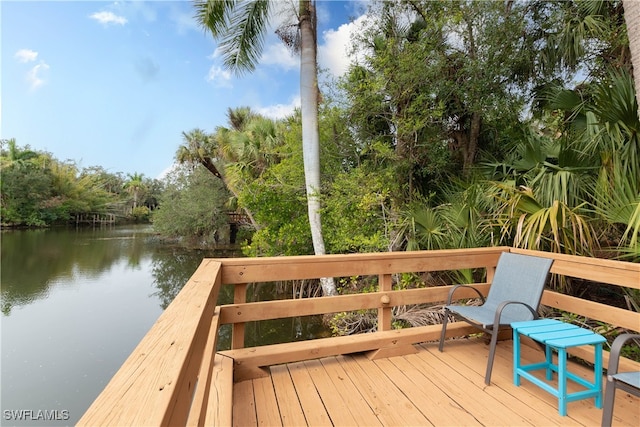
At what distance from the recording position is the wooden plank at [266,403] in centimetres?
159

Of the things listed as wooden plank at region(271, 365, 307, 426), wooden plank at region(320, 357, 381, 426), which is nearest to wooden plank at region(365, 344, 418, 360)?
wooden plank at region(320, 357, 381, 426)

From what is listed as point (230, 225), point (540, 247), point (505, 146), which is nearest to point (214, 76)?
point (230, 225)

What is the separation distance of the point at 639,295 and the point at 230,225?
15769 mm

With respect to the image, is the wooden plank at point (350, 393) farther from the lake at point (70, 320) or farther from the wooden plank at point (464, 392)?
the lake at point (70, 320)

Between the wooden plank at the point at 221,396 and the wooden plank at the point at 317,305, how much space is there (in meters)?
0.26

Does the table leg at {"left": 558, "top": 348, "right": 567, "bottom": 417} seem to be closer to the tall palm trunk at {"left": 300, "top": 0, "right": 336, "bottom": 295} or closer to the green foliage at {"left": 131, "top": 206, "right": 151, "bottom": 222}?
the tall palm trunk at {"left": 300, "top": 0, "right": 336, "bottom": 295}

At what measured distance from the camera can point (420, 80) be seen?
5.34 meters

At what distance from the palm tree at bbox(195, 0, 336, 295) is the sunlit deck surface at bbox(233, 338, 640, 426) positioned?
403cm

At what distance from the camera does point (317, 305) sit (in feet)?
7.38

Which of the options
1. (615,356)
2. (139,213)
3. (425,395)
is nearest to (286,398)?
(425,395)

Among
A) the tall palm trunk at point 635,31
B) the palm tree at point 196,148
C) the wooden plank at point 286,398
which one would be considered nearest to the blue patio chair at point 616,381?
the wooden plank at point 286,398

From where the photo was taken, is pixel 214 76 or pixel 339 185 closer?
pixel 339 185

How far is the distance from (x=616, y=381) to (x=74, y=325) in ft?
31.2

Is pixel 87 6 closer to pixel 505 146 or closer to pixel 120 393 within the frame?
pixel 505 146
